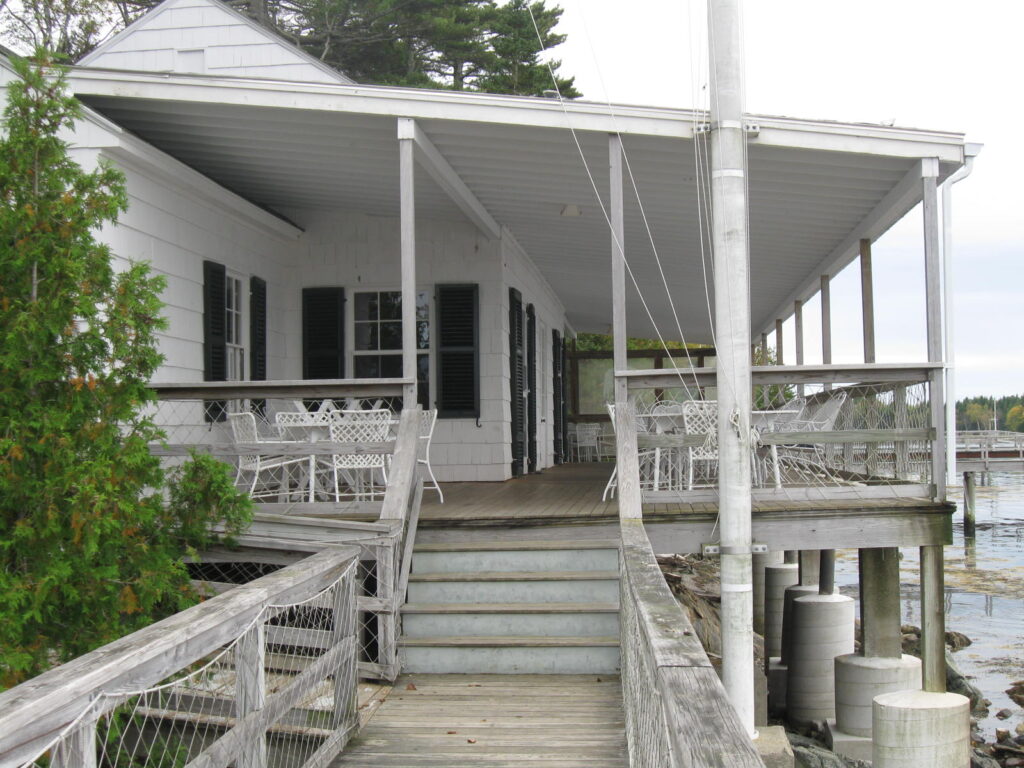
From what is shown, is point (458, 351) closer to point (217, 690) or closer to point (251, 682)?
point (217, 690)

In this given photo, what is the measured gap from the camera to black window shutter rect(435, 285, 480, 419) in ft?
33.7

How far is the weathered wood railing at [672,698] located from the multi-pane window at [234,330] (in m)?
6.06

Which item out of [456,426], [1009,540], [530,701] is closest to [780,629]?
[456,426]

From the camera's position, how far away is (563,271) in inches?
536

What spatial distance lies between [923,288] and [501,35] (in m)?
22.1

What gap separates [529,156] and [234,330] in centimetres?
307

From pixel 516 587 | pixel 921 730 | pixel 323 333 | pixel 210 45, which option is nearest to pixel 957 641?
pixel 921 730

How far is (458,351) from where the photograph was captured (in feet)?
33.6

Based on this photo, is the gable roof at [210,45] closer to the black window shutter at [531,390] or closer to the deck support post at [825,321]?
the black window shutter at [531,390]

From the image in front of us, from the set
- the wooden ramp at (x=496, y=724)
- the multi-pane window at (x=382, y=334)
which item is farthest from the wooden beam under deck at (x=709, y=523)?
the multi-pane window at (x=382, y=334)

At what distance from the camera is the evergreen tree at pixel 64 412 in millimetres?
4254

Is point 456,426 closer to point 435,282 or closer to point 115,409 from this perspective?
point 435,282

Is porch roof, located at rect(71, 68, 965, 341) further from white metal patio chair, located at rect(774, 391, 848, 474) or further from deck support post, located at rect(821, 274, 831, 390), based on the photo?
white metal patio chair, located at rect(774, 391, 848, 474)

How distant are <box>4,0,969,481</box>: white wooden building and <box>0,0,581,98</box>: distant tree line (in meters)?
15.3
